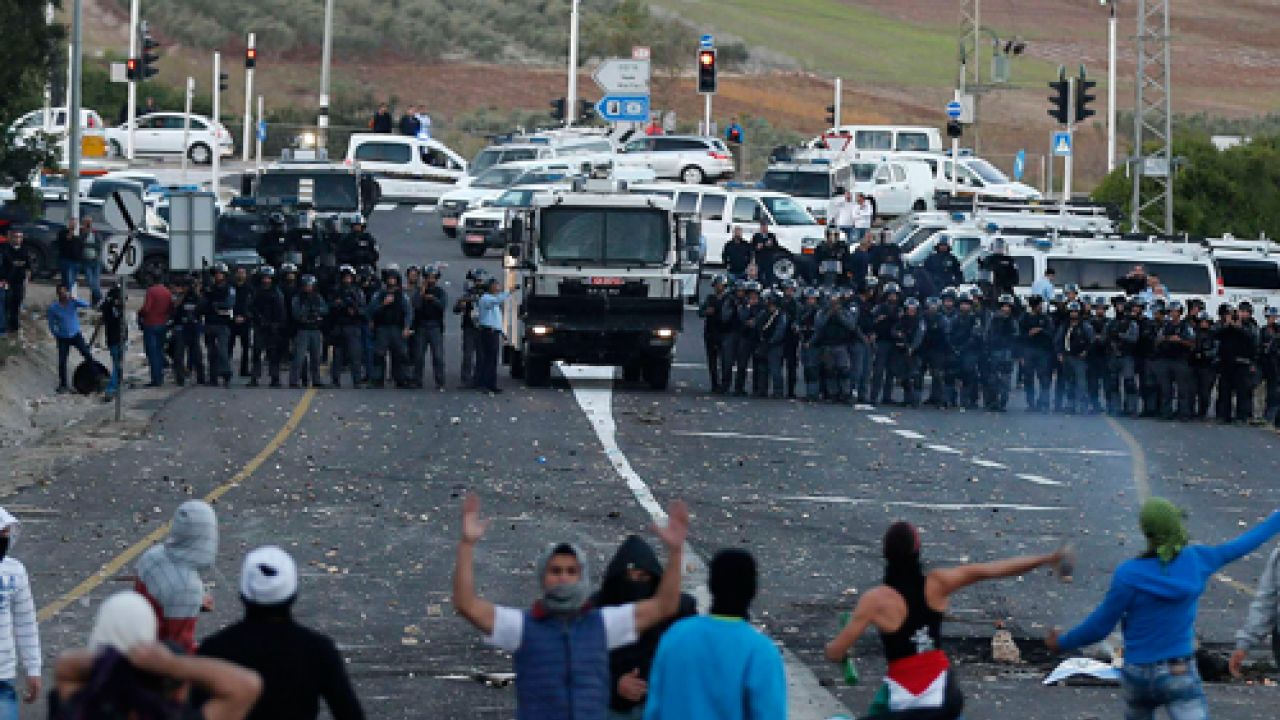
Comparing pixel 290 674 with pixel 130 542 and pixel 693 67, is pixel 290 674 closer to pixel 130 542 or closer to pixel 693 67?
pixel 130 542

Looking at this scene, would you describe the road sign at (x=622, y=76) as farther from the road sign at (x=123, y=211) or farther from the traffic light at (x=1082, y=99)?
the road sign at (x=123, y=211)

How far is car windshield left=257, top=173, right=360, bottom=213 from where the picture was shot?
40.8 metres

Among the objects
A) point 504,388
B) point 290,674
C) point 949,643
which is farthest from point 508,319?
point 290,674

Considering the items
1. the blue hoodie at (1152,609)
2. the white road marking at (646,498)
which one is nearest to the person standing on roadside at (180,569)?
the white road marking at (646,498)

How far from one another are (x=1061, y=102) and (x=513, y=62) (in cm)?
6288

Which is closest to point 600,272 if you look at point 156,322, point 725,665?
point 156,322

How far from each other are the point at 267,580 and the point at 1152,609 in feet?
13.9

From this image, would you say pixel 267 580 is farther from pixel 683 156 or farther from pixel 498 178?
pixel 683 156

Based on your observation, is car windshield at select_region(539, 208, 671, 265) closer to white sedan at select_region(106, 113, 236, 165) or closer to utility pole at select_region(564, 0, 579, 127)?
utility pole at select_region(564, 0, 579, 127)

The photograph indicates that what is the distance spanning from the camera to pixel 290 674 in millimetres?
7469

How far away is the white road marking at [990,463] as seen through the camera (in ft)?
84.2

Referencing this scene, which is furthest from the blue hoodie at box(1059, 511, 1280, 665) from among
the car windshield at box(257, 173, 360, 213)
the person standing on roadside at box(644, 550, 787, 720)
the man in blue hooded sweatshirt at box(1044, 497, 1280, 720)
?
the car windshield at box(257, 173, 360, 213)

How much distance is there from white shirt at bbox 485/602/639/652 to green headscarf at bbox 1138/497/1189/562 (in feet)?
9.12

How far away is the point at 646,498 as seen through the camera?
21641mm
